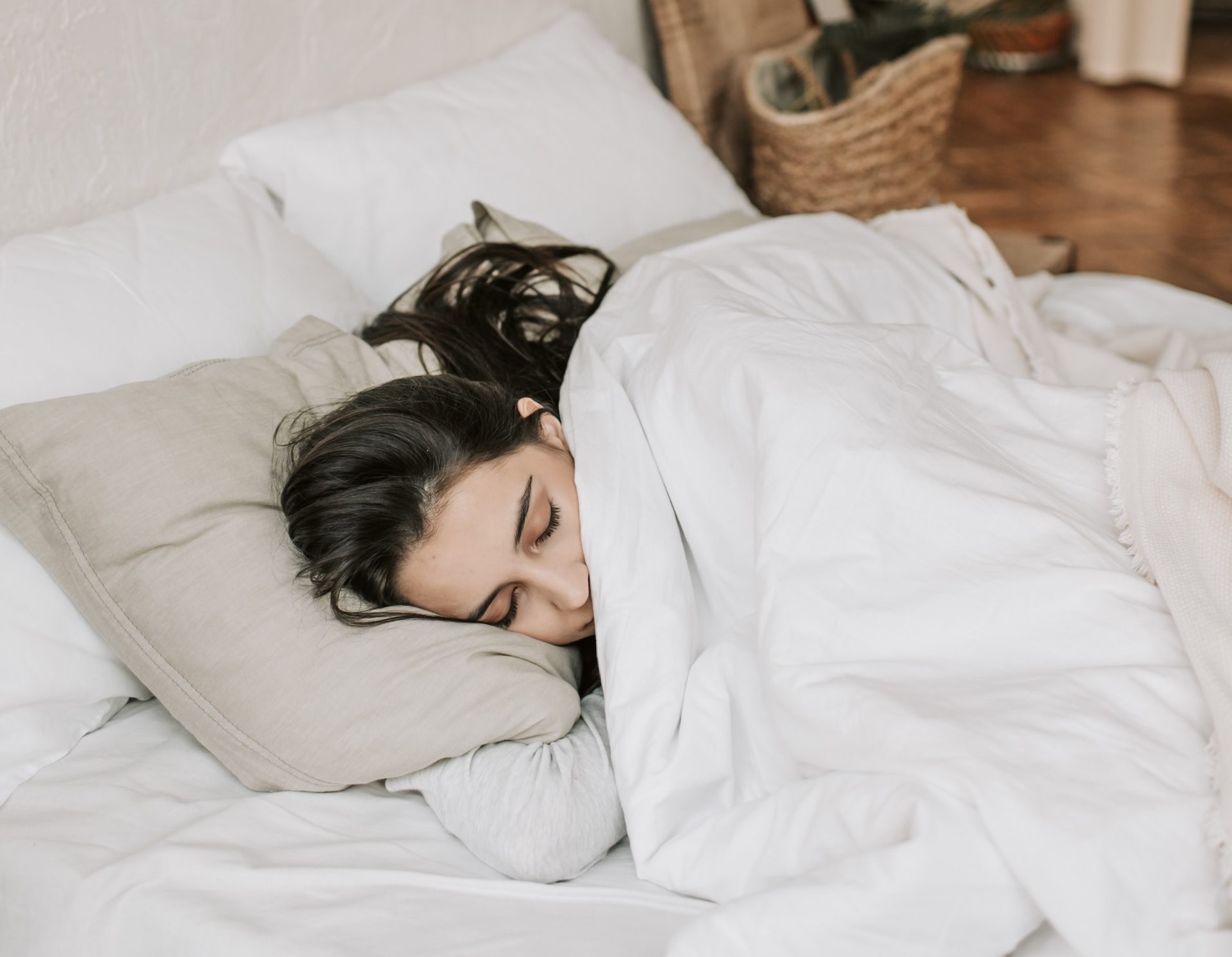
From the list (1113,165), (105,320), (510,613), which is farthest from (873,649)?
(1113,165)

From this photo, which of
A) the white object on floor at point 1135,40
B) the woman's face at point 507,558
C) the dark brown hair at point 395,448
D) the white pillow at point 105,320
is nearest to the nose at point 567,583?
the woman's face at point 507,558

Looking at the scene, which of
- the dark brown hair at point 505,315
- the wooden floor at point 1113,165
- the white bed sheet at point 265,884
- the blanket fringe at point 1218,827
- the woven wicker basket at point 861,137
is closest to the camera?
A: the blanket fringe at point 1218,827

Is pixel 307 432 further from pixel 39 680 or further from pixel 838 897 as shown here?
pixel 838 897

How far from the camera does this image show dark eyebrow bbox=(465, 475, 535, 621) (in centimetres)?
106

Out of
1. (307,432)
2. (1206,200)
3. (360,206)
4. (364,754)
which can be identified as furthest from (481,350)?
(1206,200)

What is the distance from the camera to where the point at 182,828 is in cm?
97

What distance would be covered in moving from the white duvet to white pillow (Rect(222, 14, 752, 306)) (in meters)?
0.44

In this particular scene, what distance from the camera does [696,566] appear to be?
1.08 meters

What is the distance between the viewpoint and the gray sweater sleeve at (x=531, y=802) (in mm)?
919

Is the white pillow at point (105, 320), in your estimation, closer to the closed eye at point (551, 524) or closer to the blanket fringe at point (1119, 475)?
the closed eye at point (551, 524)

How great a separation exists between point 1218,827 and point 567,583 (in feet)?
1.83

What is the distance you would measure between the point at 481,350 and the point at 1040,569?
70cm

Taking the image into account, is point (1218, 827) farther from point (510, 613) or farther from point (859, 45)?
point (859, 45)

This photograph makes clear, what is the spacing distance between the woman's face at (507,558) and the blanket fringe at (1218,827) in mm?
528
